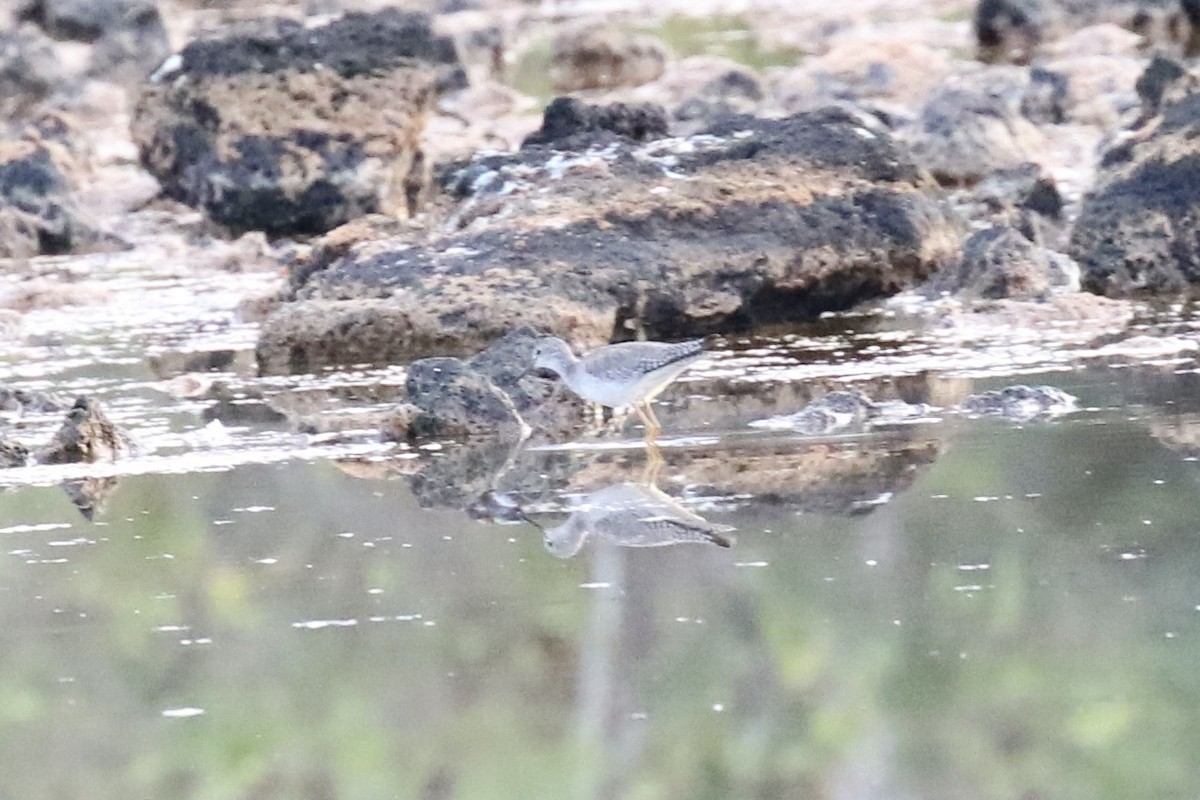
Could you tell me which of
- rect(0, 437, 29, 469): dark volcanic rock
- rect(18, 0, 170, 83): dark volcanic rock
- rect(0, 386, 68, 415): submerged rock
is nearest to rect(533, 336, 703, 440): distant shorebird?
rect(0, 437, 29, 469): dark volcanic rock

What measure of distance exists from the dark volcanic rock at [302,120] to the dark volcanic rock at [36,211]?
0.75 metres

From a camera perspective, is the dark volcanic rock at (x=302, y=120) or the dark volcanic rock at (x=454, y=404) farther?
the dark volcanic rock at (x=302, y=120)

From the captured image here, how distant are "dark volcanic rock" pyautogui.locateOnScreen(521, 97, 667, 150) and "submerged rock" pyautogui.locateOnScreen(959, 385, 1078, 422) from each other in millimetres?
3946

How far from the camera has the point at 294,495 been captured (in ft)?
24.6

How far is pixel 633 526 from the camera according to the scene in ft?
22.3

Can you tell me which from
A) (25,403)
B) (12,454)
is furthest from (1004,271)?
(12,454)

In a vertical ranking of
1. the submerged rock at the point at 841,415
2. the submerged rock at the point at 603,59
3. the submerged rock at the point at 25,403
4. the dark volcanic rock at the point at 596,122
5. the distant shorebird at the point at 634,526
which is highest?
the dark volcanic rock at the point at 596,122

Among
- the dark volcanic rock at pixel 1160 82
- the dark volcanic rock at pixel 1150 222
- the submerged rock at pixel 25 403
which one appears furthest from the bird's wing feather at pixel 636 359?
the dark volcanic rock at pixel 1160 82

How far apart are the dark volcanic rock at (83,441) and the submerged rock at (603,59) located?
1562 cm

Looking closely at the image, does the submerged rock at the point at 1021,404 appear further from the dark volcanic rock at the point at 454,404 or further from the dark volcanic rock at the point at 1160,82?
the dark volcanic rock at the point at 1160,82

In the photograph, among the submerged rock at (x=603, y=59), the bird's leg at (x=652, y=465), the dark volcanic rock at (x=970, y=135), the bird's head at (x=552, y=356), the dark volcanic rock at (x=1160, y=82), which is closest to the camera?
the bird's leg at (x=652, y=465)

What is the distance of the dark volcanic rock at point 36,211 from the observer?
14352mm

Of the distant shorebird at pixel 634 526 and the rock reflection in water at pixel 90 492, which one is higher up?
the distant shorebird at pixel 634 526

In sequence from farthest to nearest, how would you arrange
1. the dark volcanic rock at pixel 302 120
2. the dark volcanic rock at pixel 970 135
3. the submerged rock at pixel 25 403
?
the dark volcanic rock at pixel 970 135 → the dark volcanic rock at pixel 302 120 → the submerged rock at pixel 25 403
